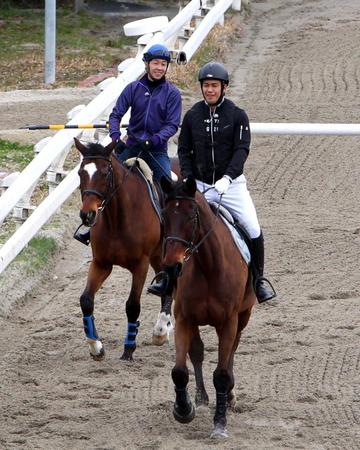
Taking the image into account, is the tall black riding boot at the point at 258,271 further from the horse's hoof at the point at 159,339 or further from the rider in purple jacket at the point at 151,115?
the rider in purple jacket at the point at 151,115

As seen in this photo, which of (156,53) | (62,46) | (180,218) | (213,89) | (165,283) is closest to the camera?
(180,218)

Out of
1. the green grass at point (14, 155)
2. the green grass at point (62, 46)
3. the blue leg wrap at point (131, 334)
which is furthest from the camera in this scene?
the green grass at point (62, 46)

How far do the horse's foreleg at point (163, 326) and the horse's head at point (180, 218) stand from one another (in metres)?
3.00

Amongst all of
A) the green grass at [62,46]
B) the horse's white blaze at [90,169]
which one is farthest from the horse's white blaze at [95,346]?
the green grass at [62,46]

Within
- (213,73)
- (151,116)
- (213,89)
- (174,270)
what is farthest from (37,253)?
(174,270)

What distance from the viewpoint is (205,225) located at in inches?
362

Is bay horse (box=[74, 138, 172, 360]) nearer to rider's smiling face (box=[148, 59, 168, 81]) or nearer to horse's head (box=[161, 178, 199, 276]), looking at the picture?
rider's smiling face (box=[148, 59, 168, 81])

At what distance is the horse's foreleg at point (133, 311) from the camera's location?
37.8 feet

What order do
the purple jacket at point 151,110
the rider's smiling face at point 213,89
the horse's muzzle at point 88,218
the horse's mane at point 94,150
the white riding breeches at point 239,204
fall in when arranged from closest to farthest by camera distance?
the rider's smiling face at point 213,89 < the white riding breeches at point 239,204 < the horse's muzzle at point 88,218 < the horse's mane at point 94,150 < the purple jacket at point 151,110

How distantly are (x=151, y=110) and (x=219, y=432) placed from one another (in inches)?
158

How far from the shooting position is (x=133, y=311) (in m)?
11.7

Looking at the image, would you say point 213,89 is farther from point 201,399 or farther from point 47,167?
point 47,167

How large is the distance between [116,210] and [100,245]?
1.20 ft

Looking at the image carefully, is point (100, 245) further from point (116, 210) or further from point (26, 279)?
point (26, 279)
